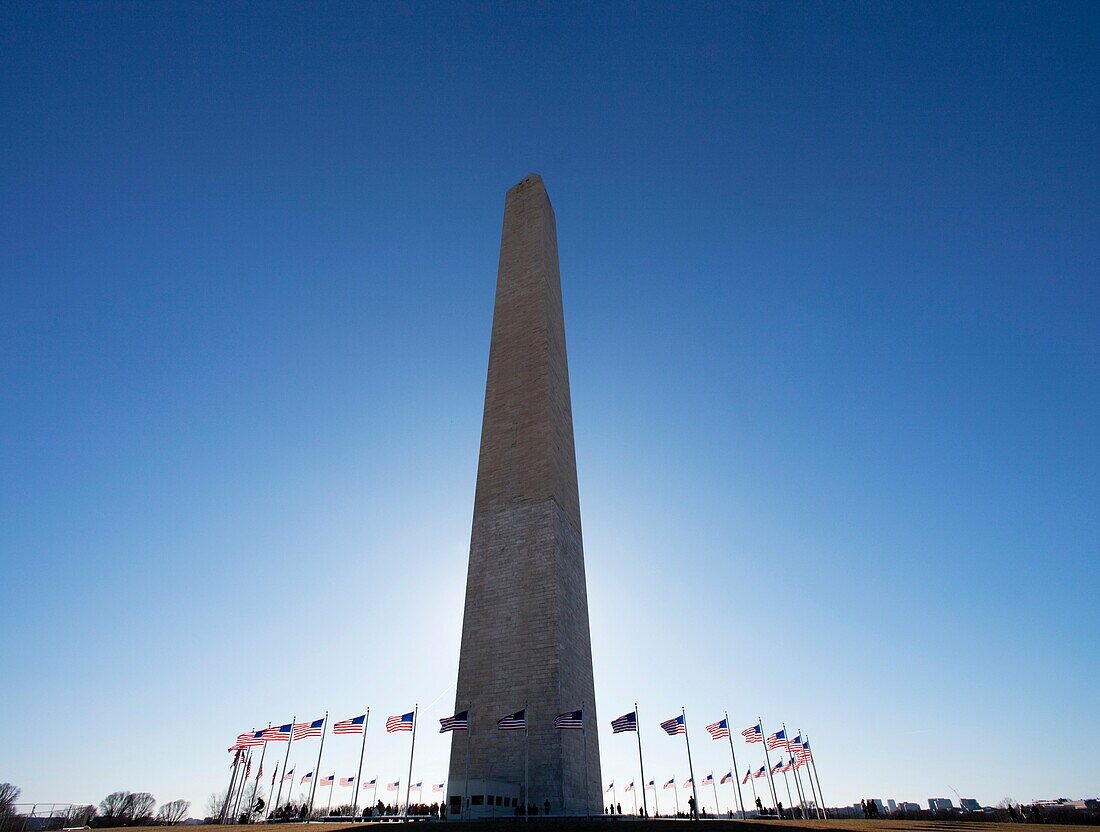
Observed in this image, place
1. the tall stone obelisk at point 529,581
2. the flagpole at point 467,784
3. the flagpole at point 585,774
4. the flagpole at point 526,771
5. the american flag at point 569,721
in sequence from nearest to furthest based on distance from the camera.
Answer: the flagpole at point 526,771, the american flag at point 569,721, the flagpole at point 467,784, the flagpole at point 585,774, the tall stone obelisk at point 529,581

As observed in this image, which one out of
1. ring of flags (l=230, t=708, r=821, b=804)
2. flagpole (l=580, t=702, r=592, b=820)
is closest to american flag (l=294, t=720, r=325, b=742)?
ring of flags (l=230, t=708, r=821, b=804)

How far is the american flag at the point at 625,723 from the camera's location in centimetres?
2169

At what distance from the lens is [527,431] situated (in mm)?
29188

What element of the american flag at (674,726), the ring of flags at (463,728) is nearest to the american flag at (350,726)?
the ring of flags at (463,728)

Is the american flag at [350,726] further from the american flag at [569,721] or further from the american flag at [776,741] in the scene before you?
the american flag at [776,741]

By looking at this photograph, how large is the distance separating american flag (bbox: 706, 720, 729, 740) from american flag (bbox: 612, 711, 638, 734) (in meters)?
4.44

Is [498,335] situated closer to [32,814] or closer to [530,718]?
[530,718]

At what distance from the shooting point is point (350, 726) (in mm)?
22281

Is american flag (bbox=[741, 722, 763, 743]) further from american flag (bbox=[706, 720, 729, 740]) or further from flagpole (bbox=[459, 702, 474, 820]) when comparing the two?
flagpole (bbox=[459, 702, 474, 820])

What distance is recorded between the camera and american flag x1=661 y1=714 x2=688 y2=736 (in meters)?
22.8

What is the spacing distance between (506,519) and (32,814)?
16561 millimetres

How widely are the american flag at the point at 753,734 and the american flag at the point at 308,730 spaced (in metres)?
16.8

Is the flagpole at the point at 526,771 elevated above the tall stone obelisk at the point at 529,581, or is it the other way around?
the tall stone obelisk at the point at 529,581

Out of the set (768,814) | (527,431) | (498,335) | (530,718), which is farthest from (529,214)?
Result: (768,814)
